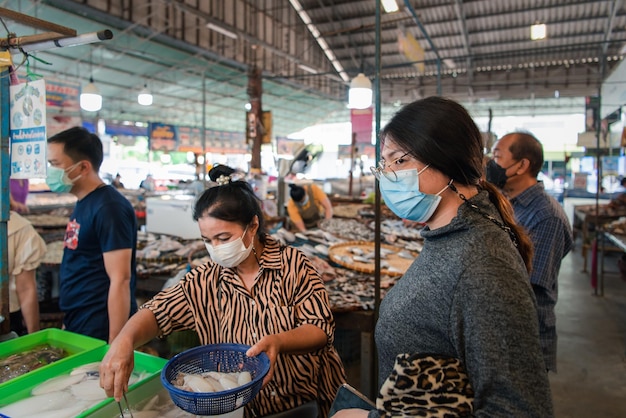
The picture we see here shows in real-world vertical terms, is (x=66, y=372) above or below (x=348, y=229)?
below

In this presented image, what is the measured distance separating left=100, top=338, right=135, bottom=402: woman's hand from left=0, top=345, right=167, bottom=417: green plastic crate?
0.06 m

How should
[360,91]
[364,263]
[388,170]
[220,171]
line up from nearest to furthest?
1. [388,170]
2. [220,171]
3. [364,263]
4. [360,91]

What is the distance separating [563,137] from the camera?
2295 centimetres

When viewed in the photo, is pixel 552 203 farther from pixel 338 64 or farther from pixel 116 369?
pixel 338 64

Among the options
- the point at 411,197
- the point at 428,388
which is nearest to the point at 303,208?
the point at 411,197

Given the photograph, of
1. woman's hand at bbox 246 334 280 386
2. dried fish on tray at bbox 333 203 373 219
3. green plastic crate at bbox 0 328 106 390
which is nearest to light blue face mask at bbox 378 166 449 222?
woman's hand at bbox 246 334 280 386

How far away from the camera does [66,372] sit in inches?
66.5

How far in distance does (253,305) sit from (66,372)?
752 millimetres

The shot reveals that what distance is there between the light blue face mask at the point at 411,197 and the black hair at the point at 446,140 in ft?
0.16

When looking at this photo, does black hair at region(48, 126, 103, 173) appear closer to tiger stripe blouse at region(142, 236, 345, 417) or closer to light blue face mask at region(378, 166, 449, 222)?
tiger stripe blouse at region(142, 236, 345, 417)

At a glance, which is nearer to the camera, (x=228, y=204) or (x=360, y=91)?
(x=228, y=204)

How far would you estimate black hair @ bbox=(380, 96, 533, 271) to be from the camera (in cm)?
111

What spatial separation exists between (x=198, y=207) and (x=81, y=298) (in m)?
1.01

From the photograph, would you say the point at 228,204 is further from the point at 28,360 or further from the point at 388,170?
the point at 28,360
